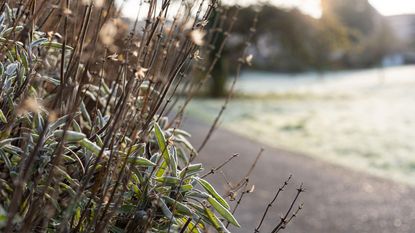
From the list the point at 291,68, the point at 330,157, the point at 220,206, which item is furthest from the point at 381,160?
the point at 291,68

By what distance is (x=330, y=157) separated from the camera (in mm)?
8750

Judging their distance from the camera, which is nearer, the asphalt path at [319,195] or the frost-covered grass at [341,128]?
the asphalt path at [319,195]

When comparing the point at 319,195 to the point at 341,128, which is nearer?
the point at 319,195

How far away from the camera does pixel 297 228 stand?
4.79 m

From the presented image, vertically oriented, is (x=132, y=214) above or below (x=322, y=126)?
above

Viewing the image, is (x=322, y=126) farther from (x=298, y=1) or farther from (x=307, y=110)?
(x=298, y=1)

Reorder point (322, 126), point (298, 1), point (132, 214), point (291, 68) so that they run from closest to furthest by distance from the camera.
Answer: point (132, 214), point (322, 126), point (298, 1), point (291, 68)

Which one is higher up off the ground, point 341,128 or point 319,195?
point 319,195

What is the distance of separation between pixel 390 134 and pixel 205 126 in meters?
3.82

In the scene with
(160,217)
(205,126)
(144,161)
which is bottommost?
(205,126)

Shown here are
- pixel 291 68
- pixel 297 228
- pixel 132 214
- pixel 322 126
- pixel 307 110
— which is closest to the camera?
pixel 132 214

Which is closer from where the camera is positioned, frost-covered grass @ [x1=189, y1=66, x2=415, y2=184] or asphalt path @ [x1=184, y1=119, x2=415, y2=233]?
asphalt path @ [x1=184, y1=119, x2=415, y2=233]

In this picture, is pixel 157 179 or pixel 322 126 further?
pixel 322 126

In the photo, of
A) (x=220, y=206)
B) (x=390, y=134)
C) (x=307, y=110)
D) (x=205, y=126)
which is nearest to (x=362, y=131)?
(x=390, y=134)
